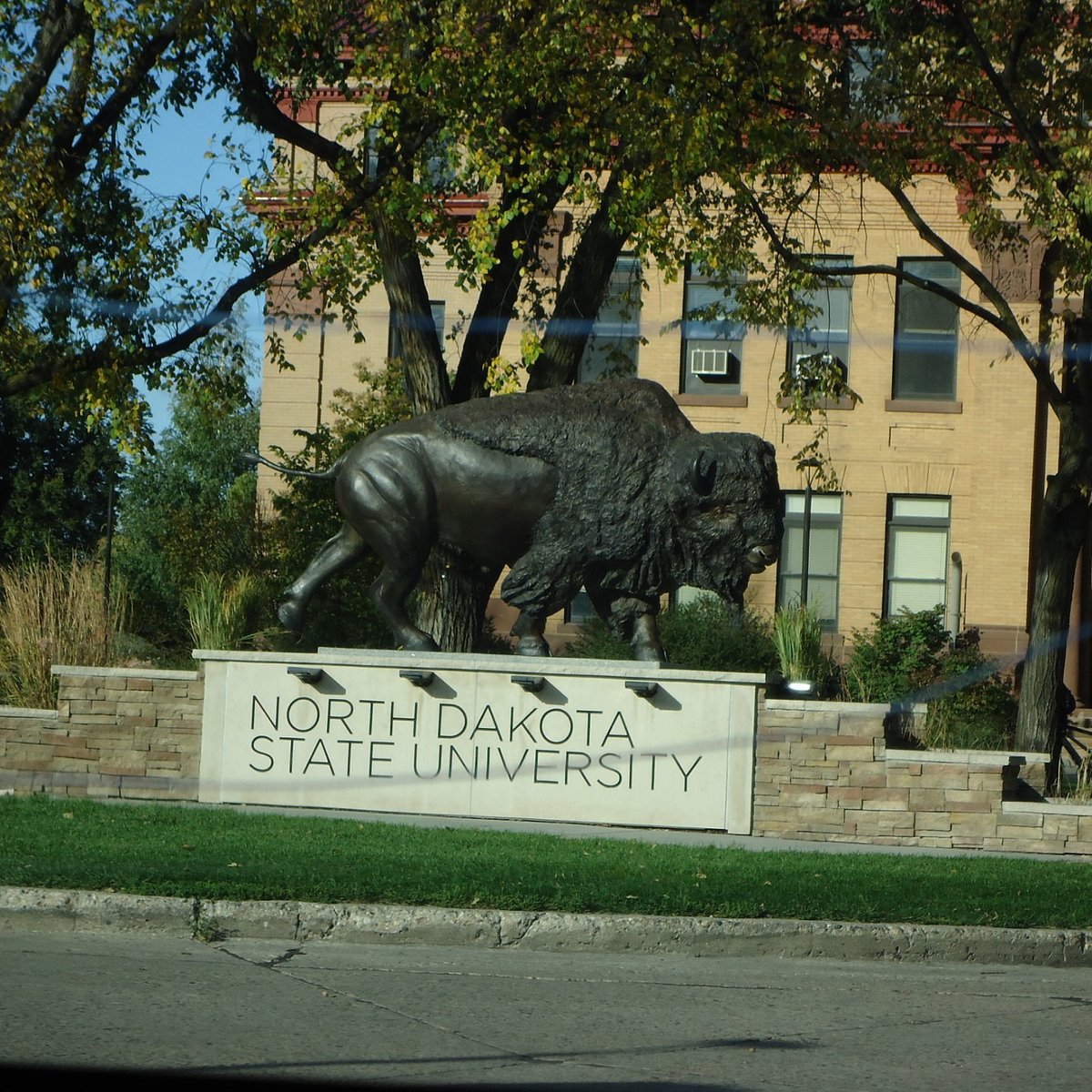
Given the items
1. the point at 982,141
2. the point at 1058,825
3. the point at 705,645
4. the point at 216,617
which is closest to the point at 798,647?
the point at 705,645

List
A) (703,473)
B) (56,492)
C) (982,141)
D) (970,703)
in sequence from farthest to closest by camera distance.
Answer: (56,492) < (970,703) < (982,141) < (703,473)

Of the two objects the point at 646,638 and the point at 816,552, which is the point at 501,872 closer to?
the point at 646,638

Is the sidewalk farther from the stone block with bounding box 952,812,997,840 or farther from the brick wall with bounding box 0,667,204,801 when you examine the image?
the brick wall with bounding box 0,667,204,801

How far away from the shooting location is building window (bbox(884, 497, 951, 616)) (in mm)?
29688

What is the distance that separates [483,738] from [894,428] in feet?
63.0

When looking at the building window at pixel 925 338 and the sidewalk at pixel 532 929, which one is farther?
the building window at pixel 925 338

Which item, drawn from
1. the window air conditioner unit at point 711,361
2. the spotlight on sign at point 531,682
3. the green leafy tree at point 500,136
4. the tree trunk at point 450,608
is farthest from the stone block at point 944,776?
the window air conditioner unit at point 711,361

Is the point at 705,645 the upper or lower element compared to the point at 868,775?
upper

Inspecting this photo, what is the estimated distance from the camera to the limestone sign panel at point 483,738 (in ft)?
39.4

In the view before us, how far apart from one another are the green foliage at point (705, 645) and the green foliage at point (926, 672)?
1.41 metres

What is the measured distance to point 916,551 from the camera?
29.9 metres

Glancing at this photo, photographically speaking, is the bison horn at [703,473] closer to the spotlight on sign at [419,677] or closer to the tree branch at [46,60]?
the spotlight on sign at [419,677]

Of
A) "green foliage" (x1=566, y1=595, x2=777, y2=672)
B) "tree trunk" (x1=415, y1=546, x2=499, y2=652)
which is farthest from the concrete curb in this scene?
"green foliage" (x1=566, y1=595, x2=777, y2=672)

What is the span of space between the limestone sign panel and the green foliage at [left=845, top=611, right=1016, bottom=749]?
30.1 feet
